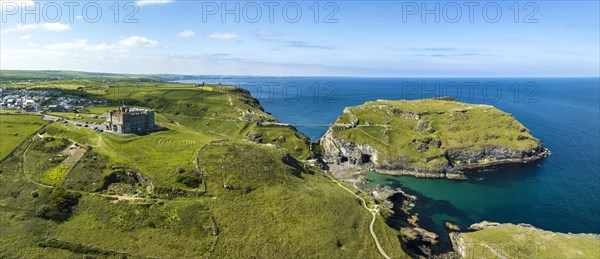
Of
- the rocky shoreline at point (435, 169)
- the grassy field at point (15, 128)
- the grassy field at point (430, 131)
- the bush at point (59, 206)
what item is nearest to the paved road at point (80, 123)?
the grassy field at point (15, 128)

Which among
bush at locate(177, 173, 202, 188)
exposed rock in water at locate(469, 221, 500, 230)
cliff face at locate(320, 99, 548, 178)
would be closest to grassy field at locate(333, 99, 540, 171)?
cliff face at locate(320, 99, 548, 178)

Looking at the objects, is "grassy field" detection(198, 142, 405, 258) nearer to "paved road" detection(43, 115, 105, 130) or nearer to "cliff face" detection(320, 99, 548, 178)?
"paved road" detection(43, 115, 105, 130)

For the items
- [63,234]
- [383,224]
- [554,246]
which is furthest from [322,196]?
[63,234]

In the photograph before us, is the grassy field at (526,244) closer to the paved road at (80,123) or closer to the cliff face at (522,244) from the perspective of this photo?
the cliff face at (522,244)

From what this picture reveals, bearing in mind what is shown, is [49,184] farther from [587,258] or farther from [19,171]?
[587,258]

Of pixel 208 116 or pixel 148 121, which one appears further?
pixel 208 116

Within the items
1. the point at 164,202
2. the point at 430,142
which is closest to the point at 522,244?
the point at 430,142

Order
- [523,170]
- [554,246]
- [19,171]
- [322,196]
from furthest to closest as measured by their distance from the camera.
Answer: [523,170] → [322,196] → [19,171] → [554,246]

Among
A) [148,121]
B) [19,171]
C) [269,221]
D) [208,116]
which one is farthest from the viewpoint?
[208,116]
